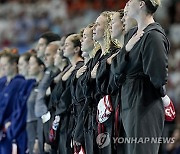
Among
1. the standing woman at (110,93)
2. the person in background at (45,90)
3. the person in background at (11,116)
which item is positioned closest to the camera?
the standing woman at (110,93)

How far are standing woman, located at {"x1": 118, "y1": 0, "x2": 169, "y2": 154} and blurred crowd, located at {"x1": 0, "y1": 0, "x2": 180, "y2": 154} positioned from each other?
830 centimetres

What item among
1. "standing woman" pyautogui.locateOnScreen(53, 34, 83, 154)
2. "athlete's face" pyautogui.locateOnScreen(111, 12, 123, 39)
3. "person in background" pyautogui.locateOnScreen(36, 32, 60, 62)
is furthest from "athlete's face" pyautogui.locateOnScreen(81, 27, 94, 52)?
"person in background" pyautogui.locateOnScreen(36, 32, 60, 62)

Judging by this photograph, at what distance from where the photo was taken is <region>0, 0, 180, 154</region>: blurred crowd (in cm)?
1504

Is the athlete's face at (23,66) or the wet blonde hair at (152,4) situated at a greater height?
the athlete's face at (23,66)

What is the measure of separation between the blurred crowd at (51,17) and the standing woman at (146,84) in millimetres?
8299

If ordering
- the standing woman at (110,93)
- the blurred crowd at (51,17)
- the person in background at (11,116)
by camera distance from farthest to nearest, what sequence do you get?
the blurred crowd at (51,17) < the person in background at (11,116) < the standing woman at (110,93)

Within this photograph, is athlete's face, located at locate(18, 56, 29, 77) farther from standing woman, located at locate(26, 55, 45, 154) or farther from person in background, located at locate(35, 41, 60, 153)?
person in background, located at locate(35, 41, 60, 153)

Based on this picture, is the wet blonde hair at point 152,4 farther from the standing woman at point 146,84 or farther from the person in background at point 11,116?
the person in background at point 11,116

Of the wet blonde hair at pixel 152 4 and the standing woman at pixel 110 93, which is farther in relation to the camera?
the standing woman at pixel 110 93

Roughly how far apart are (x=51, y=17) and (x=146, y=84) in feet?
32.4

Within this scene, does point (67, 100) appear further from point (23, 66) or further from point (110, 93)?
point (23, 66)

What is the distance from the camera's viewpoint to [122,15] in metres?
6.78

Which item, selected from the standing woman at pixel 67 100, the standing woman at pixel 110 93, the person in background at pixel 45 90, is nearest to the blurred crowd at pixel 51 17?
the person in background at pixel 45 90

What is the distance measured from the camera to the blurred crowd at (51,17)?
15.0 m
